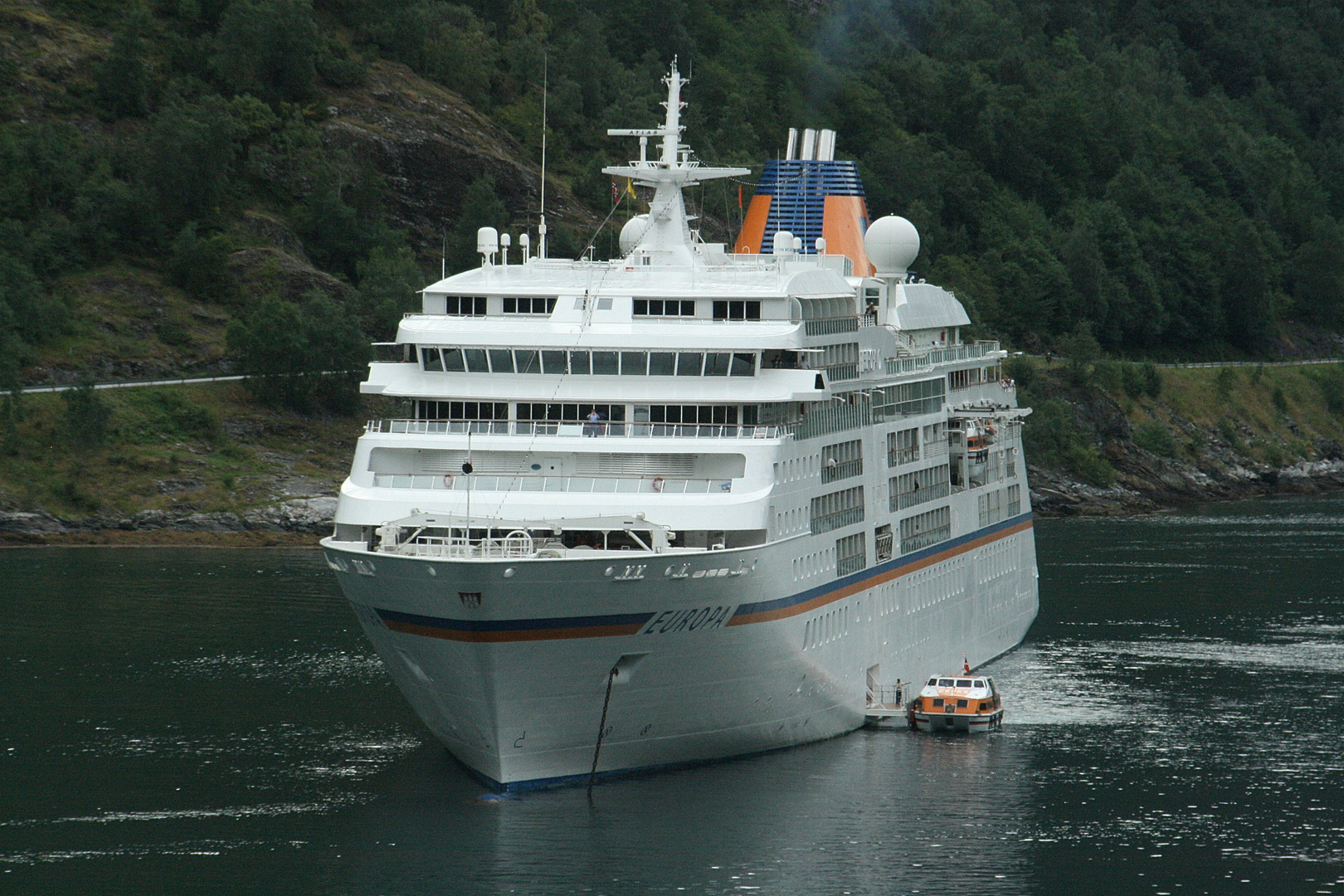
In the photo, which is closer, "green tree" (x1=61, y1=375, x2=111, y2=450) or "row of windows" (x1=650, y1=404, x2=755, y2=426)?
"row of windows" (x1=650, y1=404, x2=755, y2=426)

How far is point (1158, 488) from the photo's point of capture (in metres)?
125

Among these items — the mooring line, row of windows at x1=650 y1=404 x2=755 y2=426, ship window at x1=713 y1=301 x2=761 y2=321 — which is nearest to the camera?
the mooring line

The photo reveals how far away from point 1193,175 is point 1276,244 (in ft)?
32.6

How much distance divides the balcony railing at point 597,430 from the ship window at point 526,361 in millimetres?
1626

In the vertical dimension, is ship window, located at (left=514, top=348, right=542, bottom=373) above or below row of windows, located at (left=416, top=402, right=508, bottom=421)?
above

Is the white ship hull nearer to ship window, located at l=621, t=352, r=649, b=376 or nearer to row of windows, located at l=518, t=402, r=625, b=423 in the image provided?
row of windows, located at l=518, t=402, r=625, b=423

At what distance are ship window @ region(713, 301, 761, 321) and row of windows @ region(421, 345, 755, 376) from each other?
1.70 metres

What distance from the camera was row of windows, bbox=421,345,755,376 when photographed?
151 ft

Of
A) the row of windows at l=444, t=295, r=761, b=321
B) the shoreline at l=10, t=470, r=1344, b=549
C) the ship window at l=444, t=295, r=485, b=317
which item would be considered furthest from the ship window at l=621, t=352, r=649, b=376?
the shoreline at l=10, t=470, r=1344, b=549

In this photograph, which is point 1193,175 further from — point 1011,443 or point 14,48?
point 1011,443

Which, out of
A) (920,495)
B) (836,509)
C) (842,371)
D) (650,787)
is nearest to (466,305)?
(842,371)

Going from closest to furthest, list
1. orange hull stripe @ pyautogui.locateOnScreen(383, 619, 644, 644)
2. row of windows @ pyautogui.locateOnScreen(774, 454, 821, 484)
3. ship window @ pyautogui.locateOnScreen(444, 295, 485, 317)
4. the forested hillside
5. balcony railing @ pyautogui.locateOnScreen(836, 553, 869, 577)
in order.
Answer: orange hull stripe @ pyautogui.locateOnScreen(383, 619, 644, 644) < row of windows @ pyautogui.locateOnScreen(774, 454, 821, 484) < ship window @ pyautogui.locateOnScreen(444, 295, 485, 317) < balcony railing @ pyautogui.locateOnScreen(836, 553, 869, 577) < the forested hillside

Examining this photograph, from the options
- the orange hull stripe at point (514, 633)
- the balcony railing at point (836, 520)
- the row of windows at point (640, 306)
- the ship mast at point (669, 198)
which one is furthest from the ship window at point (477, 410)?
the ship mast at point (669, 198)

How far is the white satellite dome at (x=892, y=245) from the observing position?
62250mm
